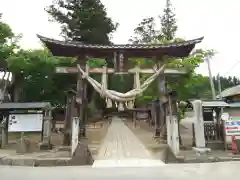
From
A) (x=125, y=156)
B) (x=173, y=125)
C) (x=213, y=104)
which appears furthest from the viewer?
(x=213, y=104)

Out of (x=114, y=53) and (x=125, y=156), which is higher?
(x=114, y=53)

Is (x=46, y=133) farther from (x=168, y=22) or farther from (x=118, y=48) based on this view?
(x=168, y=22)

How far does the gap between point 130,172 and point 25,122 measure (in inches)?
311

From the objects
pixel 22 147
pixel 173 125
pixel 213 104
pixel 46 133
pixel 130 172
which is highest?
pixel 213 104

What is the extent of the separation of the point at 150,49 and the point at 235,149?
6.15 meters

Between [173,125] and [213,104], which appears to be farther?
[213,104]

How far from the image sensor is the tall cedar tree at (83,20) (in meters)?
28.8

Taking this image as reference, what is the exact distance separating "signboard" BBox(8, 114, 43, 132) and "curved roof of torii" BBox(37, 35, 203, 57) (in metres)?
4.03

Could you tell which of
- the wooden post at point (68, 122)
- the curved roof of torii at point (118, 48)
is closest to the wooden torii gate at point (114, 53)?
the curved roof of torii at point (118, 48)

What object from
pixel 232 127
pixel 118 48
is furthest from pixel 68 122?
pixel 232 127

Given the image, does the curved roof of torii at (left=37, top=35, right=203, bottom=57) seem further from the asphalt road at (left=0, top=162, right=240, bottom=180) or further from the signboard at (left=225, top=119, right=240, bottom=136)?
the asphalt road at (left=0, top=162, right=240, bottom=180)

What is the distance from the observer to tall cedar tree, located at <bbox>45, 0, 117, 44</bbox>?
28.8 m

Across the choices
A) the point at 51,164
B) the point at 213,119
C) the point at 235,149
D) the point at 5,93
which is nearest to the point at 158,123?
the point at 213,119

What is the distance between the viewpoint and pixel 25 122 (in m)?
14.0
